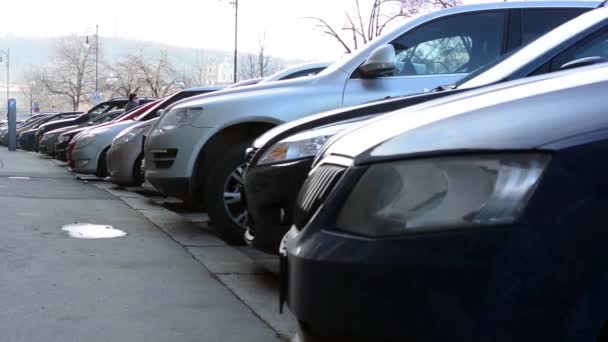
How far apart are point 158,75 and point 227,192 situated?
220ft

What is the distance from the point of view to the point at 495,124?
220 centimetres

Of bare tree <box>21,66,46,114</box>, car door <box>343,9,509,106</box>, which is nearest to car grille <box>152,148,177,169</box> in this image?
car door <box>343,9,509,106</box>

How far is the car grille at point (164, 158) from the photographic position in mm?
7086

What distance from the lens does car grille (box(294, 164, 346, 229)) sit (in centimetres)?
239

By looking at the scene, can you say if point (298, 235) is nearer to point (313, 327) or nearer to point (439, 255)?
point (313, 327)

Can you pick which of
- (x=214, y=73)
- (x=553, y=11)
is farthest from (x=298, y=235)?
(x=214, y=73)

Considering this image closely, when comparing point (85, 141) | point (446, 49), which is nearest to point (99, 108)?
point (85, 141)

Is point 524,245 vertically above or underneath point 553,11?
underneath

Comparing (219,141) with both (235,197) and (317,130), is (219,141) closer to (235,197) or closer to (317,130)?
(235,197)

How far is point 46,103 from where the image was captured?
101 m

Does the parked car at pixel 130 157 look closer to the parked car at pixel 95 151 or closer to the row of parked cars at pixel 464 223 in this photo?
the parked car at pixel 95 151

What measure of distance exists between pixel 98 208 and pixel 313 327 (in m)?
7.56

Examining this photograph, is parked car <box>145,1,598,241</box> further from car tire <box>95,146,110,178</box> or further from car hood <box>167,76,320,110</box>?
car tire <box>95,146,110,178</box>

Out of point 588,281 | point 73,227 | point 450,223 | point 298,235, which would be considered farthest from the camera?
point 73,227
